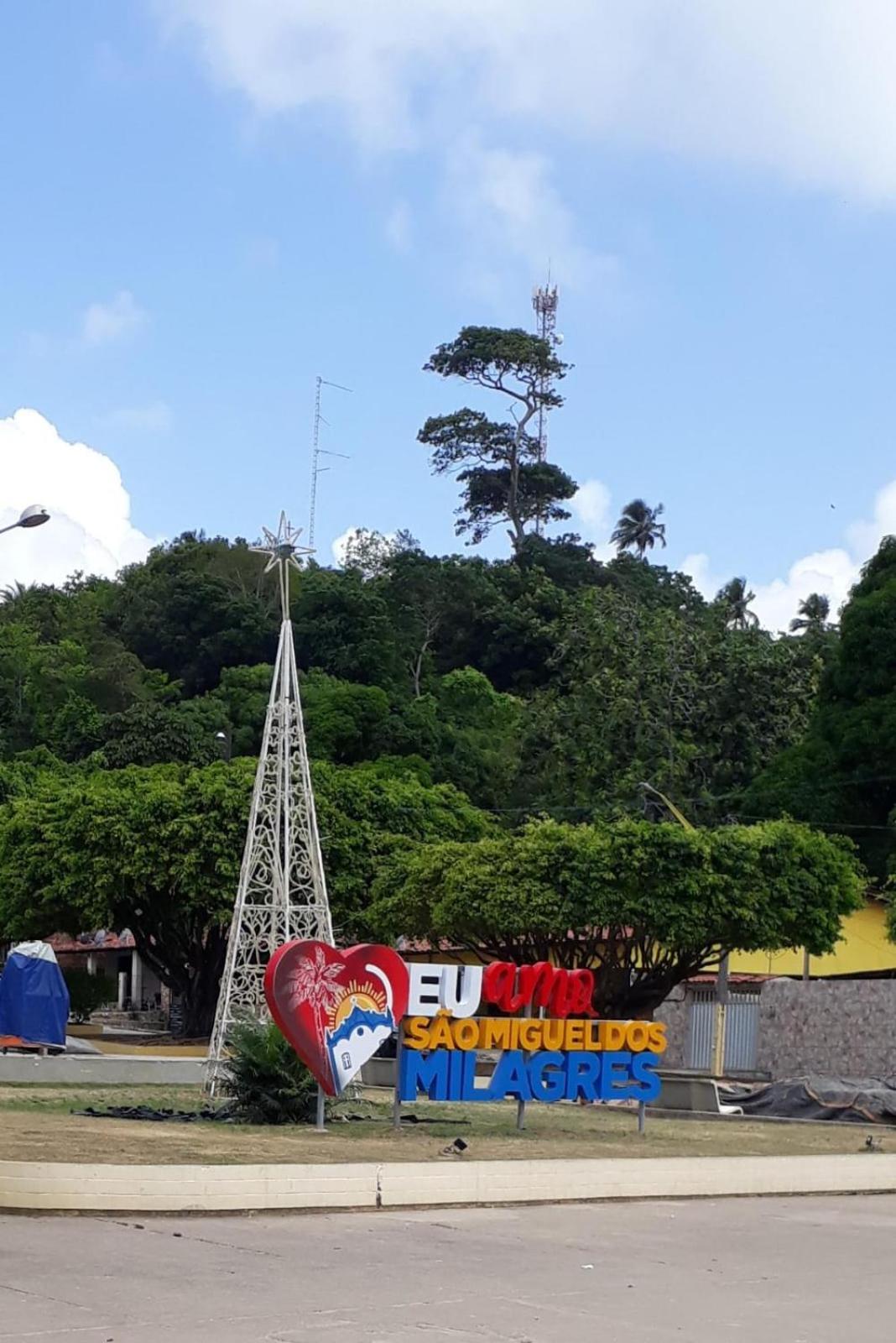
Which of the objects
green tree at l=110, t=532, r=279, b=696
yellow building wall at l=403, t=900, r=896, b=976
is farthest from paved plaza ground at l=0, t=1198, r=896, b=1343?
green tree at l=110, t=532, r=279, b=696

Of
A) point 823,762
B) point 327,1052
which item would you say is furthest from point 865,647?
point 327,1052

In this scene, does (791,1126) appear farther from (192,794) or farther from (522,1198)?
(192,794)

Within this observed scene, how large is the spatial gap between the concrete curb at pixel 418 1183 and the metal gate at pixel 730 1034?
1997 cm


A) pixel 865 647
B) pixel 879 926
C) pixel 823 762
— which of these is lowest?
pixel 879 926

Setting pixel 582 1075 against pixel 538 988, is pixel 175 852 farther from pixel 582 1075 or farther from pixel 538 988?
pixel 582 1075

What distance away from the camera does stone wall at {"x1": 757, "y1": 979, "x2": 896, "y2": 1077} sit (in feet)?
120

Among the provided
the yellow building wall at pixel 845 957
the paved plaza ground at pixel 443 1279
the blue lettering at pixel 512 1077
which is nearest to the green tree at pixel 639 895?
the yellow building wall at pixel 845 957

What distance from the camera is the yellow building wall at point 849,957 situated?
49031 millimetres

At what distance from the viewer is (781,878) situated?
37.8 m

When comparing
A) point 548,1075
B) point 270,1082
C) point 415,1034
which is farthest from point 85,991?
point 415,1034

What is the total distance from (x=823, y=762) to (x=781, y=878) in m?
19.9

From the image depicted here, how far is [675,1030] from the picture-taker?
41469 mm

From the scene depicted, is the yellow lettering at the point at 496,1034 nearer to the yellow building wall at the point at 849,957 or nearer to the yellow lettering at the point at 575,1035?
the yellow lettering at the point at 575,1035

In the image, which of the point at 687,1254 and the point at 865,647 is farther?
the point at 865,647
